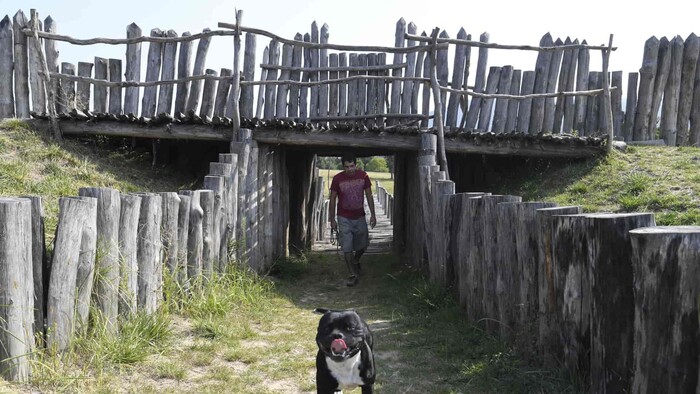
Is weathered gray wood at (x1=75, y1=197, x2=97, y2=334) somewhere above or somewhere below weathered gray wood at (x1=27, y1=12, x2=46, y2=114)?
below

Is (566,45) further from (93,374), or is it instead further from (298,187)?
(93,374)

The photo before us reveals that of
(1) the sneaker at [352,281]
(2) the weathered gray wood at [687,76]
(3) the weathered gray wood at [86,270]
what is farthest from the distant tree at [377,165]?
(3) the weathered gray wood at [86,270]

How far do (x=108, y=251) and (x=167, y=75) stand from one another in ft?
17.8

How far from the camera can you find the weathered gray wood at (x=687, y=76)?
10.8m

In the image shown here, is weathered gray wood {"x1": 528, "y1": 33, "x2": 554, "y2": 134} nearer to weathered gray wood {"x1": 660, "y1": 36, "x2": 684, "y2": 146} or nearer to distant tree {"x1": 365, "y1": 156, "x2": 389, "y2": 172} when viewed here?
weathered gray wood {"x1": 660, "y1": 36, "x2": 684, "y2": 146}

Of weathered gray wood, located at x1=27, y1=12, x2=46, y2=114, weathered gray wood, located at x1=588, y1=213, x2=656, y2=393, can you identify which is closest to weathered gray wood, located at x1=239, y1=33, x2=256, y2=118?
weathered gray wood, located at x1=27, y1=12, x2=46, y2=114

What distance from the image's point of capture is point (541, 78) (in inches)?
404

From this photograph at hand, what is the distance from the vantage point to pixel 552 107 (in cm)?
1031

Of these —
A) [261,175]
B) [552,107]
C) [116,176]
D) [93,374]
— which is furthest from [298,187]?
[93,374]

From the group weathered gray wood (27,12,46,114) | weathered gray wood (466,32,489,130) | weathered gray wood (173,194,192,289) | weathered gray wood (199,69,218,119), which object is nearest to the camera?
weathered gray wood (173,194,192,289)

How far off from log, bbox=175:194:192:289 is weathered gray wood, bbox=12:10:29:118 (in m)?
5.10

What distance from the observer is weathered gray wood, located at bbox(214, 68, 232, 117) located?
9812 millimetres

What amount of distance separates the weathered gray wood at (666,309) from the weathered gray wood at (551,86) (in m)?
7.45

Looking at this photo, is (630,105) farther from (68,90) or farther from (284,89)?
(68,90)
